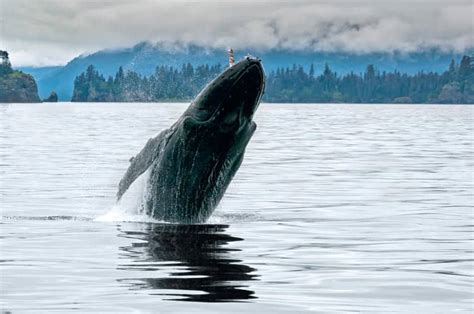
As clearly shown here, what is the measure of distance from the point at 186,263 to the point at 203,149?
3665mm

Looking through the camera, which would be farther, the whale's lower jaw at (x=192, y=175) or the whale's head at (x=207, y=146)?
the whale's lower jaw at (x=192, y=175)

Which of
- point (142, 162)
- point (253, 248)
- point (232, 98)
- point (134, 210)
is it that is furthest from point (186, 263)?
point (134, 210)

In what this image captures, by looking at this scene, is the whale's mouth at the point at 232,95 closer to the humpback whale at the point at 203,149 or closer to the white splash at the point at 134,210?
the humpback whale at the point at 203,149

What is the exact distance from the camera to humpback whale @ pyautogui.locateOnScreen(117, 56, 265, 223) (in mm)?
17562

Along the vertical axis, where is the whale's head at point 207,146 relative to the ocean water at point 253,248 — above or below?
above

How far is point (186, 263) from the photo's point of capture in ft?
50.0

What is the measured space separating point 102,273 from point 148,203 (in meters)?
5.77

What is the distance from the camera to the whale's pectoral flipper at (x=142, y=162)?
18.5 m

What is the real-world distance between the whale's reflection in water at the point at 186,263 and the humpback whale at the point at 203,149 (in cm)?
55

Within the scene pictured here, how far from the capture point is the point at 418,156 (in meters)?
46.4

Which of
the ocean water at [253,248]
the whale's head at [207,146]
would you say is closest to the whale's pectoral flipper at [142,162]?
the whale's head at [207,146]

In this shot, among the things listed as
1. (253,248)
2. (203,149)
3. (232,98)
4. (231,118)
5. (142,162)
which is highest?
(232,98)

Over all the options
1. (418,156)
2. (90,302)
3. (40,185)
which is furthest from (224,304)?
(418,156)

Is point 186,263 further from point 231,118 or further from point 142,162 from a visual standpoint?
point 142,162
